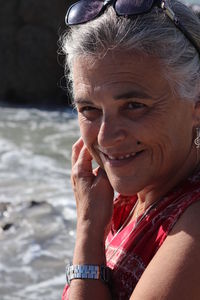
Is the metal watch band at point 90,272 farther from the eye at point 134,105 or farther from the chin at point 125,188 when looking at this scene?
the eye at point 134,105

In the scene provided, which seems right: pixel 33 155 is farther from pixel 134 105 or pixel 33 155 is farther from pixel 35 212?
pixel 134 105

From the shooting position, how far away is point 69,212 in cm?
704

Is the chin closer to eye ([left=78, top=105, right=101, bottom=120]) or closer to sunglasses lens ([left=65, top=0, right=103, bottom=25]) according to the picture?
eye ([left=78, top=105, right=101, bottom=120])

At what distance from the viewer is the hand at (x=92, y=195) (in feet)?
7.48

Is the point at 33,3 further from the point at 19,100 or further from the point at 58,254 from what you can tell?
the point at 58,254

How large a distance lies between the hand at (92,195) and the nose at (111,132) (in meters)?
0.26

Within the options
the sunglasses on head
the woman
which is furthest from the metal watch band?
the sunglasses on head

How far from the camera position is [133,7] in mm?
2064

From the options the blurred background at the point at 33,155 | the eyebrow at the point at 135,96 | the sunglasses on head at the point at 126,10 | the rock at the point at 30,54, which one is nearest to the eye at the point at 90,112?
the eyebrow at the point at 135,96

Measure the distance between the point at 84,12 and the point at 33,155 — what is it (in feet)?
25.8

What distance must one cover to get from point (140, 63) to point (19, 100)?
40.3 feet

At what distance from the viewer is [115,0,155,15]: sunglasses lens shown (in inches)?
81.0

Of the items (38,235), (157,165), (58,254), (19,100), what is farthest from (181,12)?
(19,100)

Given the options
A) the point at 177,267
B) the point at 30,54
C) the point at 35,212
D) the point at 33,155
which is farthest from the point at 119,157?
Answer: the point at 30,54
